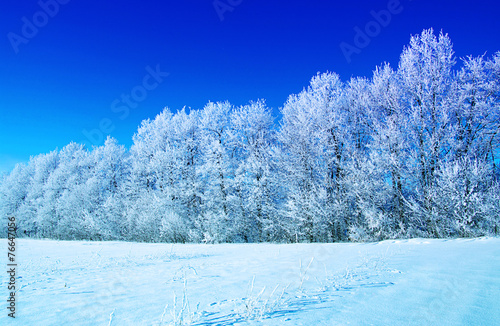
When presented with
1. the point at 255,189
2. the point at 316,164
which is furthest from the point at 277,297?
the point at 255,189

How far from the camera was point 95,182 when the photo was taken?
25156 mm

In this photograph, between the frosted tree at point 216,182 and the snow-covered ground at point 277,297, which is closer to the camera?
the snow-covered ground at point 277,297

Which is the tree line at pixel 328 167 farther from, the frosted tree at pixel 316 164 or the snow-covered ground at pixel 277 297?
the snow-covered ground at pixel 277 297

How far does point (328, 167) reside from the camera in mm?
16062

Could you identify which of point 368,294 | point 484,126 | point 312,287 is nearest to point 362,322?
point 368,294

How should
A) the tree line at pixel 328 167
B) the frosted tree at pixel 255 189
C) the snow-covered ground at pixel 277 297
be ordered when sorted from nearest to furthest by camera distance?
1. the snow-covered ground at pixel 277 297
2. the tree line at pixel 328 167
3. the frosted tree at pixel 255 189

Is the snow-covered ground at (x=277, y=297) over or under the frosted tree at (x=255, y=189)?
under

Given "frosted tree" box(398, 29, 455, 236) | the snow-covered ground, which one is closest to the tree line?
"frosted tree" box(398, 29, 455, 236)

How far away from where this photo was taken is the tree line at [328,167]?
42.8 feet

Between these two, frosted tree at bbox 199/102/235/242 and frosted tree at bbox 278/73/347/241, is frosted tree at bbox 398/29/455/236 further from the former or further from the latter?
frosted tree at bbox 199/102/235/242

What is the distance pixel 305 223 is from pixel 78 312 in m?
13.9

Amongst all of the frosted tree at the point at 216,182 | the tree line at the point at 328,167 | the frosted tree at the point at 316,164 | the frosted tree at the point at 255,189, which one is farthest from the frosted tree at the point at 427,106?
the frosted tree at the point at 216,182

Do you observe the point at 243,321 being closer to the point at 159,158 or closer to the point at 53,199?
the point at 159,158

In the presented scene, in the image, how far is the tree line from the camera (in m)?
13.0
